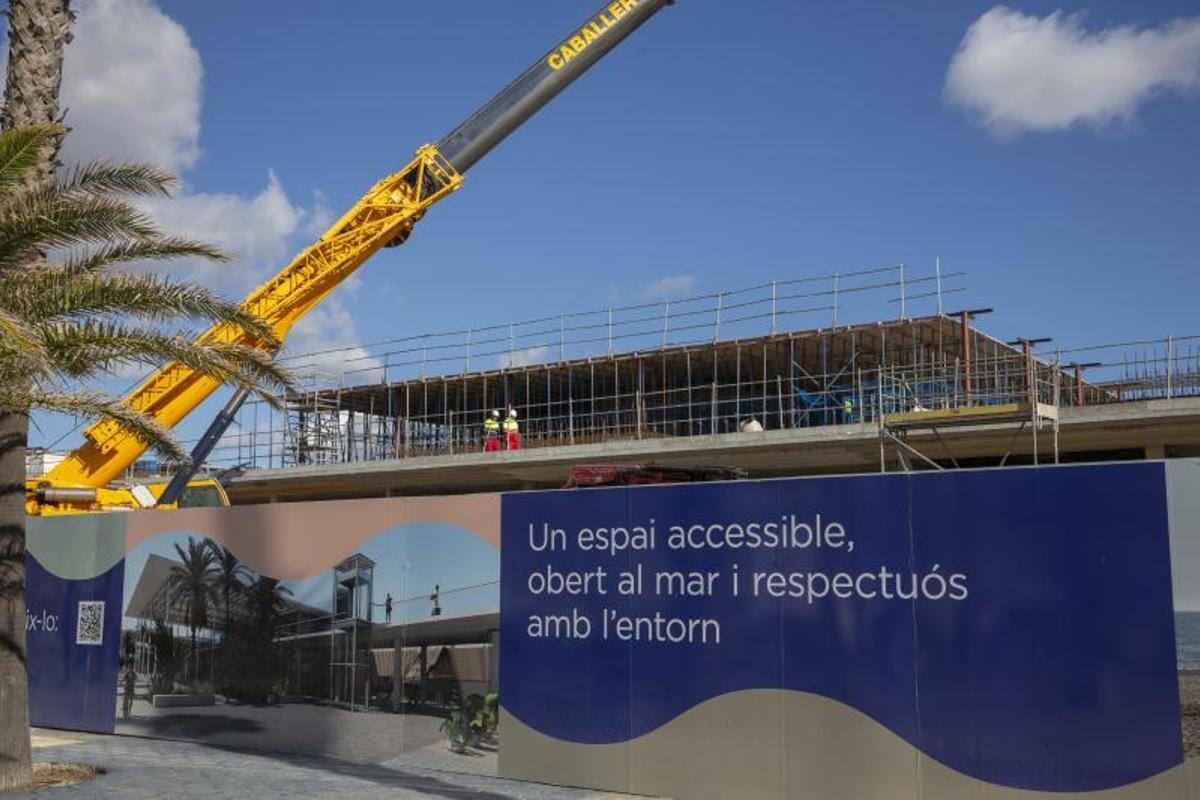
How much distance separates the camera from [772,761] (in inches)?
406

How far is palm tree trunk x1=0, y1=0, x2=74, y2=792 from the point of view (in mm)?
11977

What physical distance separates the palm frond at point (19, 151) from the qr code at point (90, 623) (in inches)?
295

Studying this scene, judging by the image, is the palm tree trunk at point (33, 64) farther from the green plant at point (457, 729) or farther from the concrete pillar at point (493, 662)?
the green plant at point (457, 729)

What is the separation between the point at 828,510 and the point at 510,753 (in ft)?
13.9

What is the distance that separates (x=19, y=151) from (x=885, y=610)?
Result: 334 inches

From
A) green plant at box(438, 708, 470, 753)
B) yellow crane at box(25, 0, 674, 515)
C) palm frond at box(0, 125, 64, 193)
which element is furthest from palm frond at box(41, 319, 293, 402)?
yellow crane at box(25, 0, 674, 515)

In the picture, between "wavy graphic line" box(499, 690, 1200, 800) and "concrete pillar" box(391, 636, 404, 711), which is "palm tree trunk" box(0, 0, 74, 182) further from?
→ "wavy graphic line" box(499, 690, 1200, 800)

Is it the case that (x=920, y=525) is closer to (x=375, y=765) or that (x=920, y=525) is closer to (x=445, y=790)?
(x=445, y=790)

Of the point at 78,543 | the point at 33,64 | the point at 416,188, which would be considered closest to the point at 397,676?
the point at 78,543

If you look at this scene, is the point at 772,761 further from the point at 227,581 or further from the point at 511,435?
the point at 511,435

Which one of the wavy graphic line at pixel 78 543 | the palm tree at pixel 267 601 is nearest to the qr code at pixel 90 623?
the wavy graphic line at pixel 78 543

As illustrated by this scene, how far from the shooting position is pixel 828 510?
10320 millimetres

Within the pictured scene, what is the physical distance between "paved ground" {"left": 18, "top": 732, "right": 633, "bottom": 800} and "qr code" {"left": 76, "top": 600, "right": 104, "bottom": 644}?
1.85 meters

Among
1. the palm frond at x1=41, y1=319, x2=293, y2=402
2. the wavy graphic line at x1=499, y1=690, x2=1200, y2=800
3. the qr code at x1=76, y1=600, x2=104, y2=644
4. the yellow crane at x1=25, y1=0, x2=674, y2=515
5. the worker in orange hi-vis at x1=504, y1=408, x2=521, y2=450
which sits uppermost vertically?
the yellow crane at x1=25, y1=0, x2=674, y2=515
